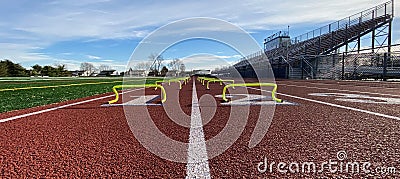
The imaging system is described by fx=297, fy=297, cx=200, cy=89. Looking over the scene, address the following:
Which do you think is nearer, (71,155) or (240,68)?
(71,155)

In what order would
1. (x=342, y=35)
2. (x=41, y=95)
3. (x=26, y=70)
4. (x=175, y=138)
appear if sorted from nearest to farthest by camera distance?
(x=175, y=138) → (x=41, y=95) → (x=342, y=35) → (x=26, y=70)

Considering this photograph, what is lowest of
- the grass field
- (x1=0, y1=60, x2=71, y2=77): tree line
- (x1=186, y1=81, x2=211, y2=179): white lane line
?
(x1=186, y1=81, x2=211, y2=179): white lane line

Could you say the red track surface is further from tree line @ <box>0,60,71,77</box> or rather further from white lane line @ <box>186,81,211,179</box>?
tree line @ <box>0,60,71,77</box>

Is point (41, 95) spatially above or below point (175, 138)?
above

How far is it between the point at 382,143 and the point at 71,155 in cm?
356

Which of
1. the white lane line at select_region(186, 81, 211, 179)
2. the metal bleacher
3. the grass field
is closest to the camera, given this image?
the white lane line at select_region(186, 81, 211, 179)

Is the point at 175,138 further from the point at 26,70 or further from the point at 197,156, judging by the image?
the point at 26,70

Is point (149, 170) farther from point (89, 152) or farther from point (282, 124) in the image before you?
point (282, 124)

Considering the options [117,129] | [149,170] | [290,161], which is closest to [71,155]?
[149,170]

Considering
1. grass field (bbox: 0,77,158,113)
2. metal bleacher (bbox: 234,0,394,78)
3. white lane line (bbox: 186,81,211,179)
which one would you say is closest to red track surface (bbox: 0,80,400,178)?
white lane line (bbox: 186,81,211,179)

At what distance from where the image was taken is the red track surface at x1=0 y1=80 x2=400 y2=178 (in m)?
2.65

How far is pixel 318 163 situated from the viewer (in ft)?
9.20

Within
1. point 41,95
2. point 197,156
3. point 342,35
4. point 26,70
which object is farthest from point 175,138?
point 26,70

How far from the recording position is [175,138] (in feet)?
13.1
